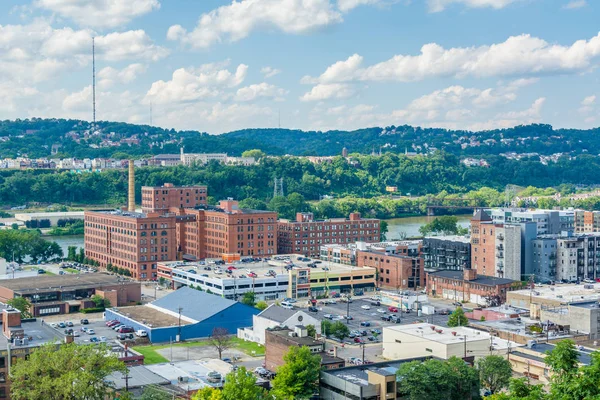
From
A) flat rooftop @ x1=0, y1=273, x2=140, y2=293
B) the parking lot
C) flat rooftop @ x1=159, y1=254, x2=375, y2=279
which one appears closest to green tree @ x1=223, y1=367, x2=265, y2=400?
the parking lot

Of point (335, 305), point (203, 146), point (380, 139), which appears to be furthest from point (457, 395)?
point (380, 139)

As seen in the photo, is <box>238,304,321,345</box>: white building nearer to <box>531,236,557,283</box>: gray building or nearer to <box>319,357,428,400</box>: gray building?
<box>319,357,428,400</box>: gray building

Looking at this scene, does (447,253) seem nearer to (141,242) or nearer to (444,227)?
(444,227)

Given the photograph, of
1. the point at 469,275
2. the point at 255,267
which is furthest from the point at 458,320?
the point at 255,267

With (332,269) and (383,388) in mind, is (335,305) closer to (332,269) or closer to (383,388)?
(332,269)

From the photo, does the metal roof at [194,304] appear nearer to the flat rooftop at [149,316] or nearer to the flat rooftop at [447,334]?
the flat rooftop at [149,316]

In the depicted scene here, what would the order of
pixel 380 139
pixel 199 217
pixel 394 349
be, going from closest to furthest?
pixel 394 349 → pixel 199 217 → pixel 380 139

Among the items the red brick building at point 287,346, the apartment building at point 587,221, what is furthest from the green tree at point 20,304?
the apartment building at point 587,221
